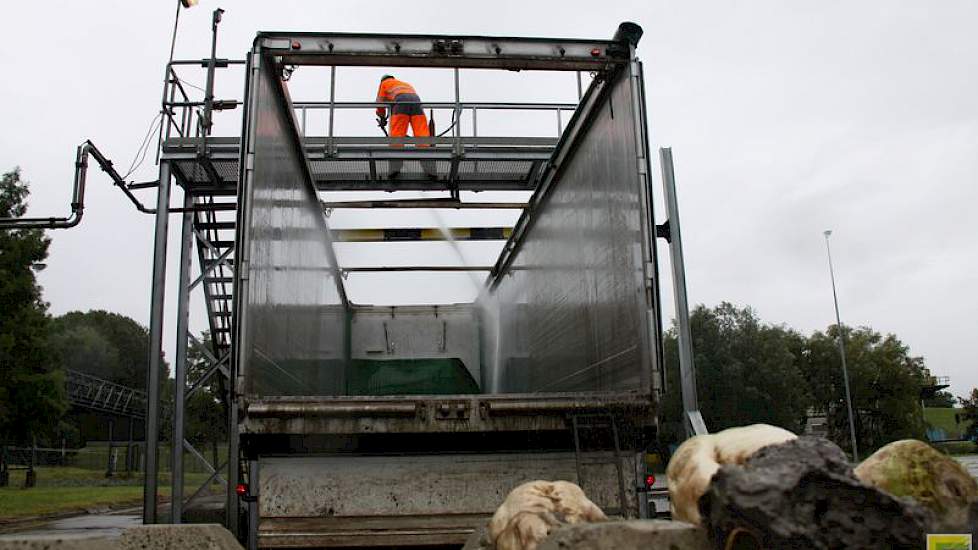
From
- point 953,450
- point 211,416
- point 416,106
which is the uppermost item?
point 416,106

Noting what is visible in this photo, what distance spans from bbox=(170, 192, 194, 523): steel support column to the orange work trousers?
287 cm

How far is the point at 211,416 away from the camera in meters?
33.2

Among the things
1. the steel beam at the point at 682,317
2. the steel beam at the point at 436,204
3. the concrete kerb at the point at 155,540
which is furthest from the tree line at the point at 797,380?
the concrete kerb at the point at 155,540

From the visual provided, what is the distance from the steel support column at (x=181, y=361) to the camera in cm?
976

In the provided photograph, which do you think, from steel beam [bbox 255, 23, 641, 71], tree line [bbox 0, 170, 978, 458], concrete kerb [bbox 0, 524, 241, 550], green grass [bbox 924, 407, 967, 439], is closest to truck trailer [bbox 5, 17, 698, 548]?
steel beam [bbox 255, 23, 641, 71]

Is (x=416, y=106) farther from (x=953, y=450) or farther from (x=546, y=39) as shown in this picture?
(x=953, y=450)

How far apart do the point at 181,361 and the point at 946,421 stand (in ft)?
305

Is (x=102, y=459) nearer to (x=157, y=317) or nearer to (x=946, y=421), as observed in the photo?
(x=157, y=317)

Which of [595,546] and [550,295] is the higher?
[550,295]

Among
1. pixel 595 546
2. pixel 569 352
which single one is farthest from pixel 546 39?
pixel 595 546

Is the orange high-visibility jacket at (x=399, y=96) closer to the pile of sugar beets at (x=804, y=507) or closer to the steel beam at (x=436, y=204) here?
the steel beam at (x=436, y=204)

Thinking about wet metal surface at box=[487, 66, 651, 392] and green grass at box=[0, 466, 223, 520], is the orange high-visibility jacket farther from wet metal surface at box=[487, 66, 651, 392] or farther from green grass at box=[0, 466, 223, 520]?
green grass at box=[0, 466, 223, 520]

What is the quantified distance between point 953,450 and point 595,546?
221 feet

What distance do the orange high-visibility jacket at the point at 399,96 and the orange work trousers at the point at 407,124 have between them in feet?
0.29
